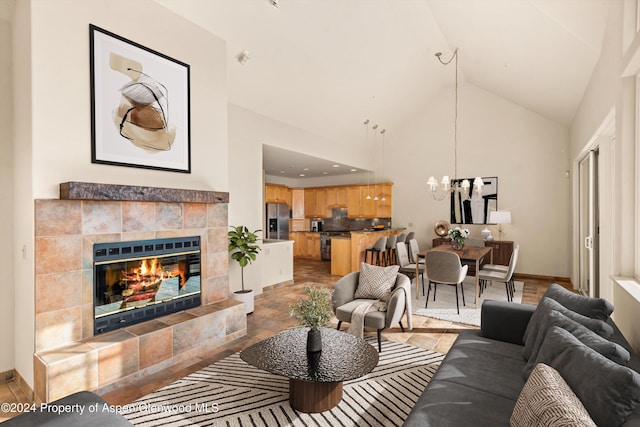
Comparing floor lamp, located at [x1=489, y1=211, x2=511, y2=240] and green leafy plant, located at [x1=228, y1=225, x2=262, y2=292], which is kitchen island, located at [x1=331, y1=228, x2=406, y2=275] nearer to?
floor lamp, located at [x1=489, y1=211, x2=511, y2=240]

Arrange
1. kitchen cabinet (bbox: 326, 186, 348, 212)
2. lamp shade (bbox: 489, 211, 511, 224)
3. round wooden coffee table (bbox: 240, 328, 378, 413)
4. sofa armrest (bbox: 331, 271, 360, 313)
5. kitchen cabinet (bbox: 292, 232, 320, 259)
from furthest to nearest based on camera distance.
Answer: kitchen cabinet (bbox: 292, 232, 320, 259), kitchen cabinet (bbox: 326, 186, 348, 212), lamp shade (bbox: 489, 211, 511, 224), sofa armrest (bbox: 331, 271, 360, 313), round wooden coffee table (bbox: 240, 328, 378, 413)

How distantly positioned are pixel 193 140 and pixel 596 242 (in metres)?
5.43

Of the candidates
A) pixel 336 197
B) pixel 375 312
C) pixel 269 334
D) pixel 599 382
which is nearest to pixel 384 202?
pixel 336 197

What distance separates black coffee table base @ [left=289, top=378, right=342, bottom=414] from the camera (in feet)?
7.29

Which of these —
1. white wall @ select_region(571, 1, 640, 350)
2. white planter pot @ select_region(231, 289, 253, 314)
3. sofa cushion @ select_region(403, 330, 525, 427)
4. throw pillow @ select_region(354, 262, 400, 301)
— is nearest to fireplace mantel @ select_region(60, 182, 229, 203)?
white planter pot @ select_region(231, 289, 253, 314)

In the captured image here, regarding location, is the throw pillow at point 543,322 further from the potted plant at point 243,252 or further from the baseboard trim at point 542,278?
the baseboard trim at point 542,278

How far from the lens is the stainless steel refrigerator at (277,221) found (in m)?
8.56

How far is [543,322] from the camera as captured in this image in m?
2.02

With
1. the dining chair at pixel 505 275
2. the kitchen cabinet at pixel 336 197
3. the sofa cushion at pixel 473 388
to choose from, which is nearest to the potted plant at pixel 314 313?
the sofa cushion at pixel 473 388

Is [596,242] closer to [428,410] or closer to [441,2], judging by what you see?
[441,2]

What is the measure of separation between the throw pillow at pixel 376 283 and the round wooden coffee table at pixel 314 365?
3.61 feet

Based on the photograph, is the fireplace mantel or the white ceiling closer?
the fireplace mantel

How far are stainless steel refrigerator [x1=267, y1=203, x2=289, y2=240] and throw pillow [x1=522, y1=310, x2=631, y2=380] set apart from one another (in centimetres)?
712

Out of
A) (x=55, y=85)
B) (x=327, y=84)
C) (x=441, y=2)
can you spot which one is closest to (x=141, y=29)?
(x=55, y=85)
